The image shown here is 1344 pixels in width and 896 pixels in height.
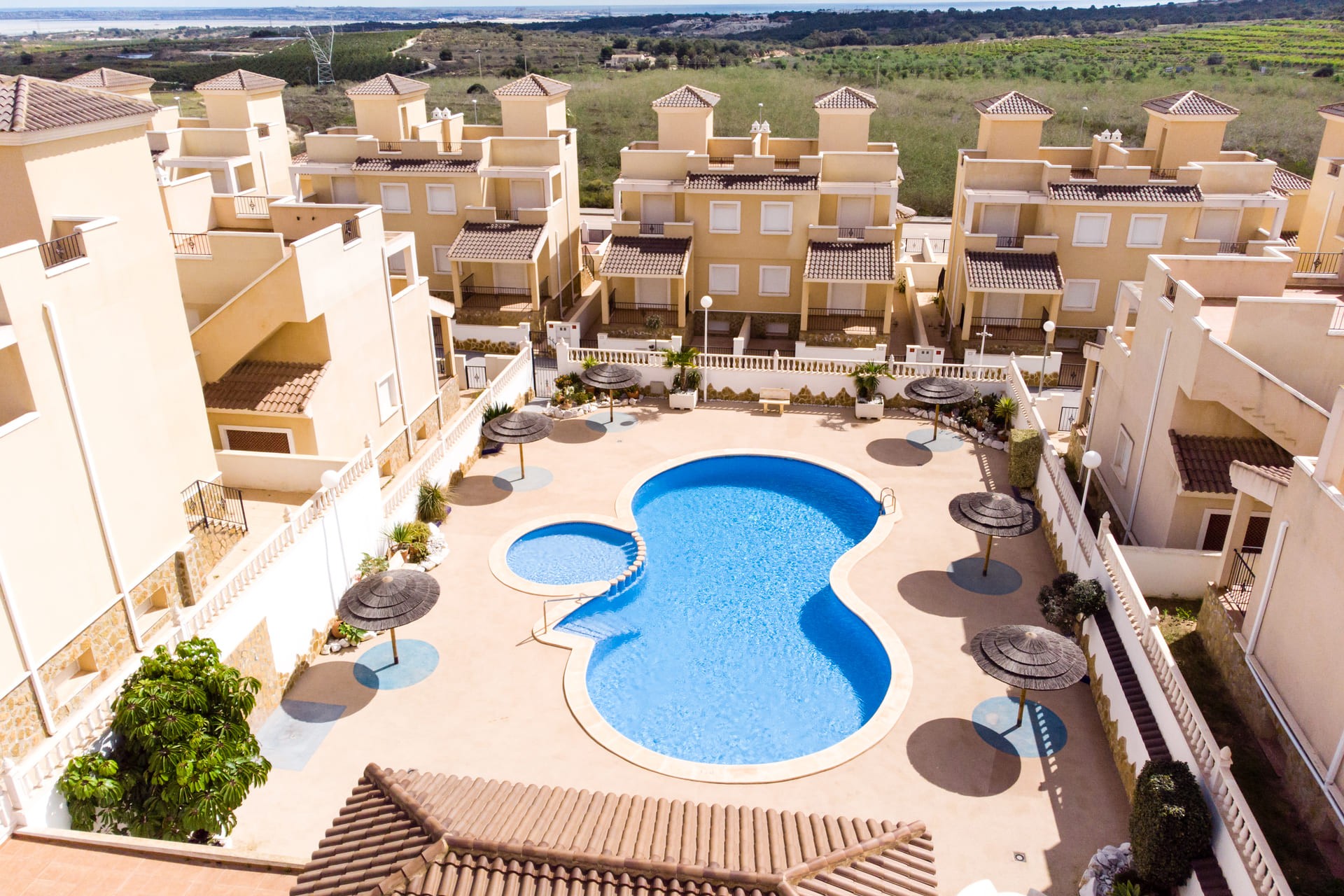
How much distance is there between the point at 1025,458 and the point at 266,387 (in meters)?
21.1

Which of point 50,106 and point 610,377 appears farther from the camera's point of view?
point 610,377

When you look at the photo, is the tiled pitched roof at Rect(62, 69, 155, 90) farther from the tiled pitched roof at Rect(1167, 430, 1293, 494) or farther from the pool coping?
the tiled pitched roof at Rect(1167, 430, 1293, 494)

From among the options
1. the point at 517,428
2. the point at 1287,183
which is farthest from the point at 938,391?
the point at 1287,183

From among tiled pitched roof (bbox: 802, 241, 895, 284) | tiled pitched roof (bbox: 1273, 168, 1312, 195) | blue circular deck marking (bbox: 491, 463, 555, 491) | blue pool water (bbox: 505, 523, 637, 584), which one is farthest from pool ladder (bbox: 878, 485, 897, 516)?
tiled pitched roof (bbox: 1273, 168, 1312, 195)

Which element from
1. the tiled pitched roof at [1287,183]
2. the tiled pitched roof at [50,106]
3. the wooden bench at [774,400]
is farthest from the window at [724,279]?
the tiled pitched roof at [50,106]

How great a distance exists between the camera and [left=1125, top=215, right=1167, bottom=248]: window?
1442 inches

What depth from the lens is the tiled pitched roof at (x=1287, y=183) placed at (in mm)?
38656

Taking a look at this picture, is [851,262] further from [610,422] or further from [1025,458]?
[1025,458]

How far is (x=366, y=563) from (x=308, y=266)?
24.2ft

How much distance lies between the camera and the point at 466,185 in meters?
39.9

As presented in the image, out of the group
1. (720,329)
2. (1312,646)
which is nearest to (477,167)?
(720,329)

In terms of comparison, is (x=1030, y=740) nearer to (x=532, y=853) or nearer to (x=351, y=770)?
(x=532, y=853)

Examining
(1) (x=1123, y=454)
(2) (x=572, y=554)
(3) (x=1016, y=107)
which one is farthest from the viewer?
(3) (x=1016, y=107)

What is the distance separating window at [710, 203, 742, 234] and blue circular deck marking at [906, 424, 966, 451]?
12499mm
